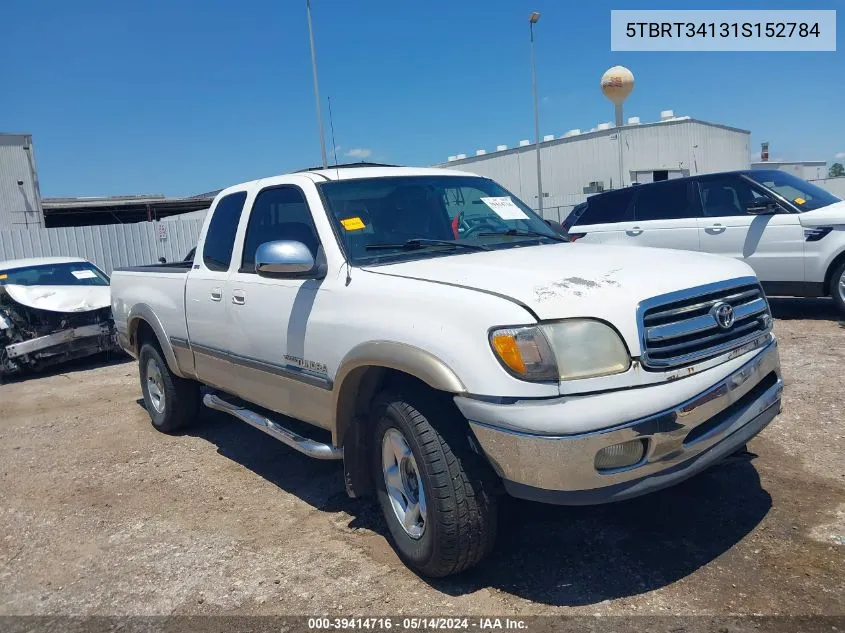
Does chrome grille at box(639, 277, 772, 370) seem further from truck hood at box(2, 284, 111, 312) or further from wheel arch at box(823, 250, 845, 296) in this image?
truck hood at box(2, 284, 111, 312)

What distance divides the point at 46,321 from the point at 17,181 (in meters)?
17.0

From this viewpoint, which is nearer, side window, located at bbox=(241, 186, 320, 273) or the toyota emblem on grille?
the toyota emblem on grille

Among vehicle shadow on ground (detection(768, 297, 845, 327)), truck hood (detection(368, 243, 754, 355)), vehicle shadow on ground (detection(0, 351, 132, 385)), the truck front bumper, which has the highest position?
truck hood (detection(368, 243, 754, 355))

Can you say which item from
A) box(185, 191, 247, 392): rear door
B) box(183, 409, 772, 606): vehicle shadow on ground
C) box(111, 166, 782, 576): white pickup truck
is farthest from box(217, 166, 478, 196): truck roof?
box(183, 409, 772, 606): vehicle shadow on ground

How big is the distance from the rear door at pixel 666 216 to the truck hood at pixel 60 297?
23.4 ft

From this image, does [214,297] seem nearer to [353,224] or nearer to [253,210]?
[253,210]

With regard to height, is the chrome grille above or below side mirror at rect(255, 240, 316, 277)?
below

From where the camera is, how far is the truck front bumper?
267 cm

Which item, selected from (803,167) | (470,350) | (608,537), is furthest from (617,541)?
(803,167)

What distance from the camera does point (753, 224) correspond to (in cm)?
829

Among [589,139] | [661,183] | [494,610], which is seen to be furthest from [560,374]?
[589,139]

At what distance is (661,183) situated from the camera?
9.34 m

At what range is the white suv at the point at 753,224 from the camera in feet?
25.8

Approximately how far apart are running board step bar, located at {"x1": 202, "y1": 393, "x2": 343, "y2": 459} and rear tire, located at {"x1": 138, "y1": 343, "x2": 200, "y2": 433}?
823mm
